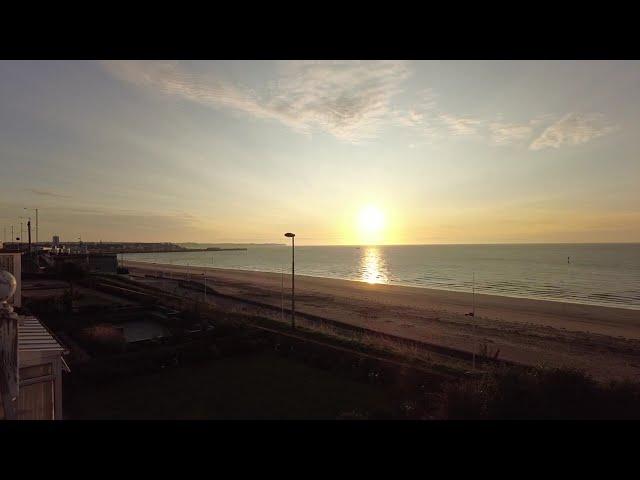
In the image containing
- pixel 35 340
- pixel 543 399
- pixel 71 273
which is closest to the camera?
pixel 35 340

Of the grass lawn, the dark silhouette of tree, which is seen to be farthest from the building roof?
the dark silhouette of tree

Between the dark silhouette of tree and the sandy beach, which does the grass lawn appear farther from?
the dark silhouette of tree

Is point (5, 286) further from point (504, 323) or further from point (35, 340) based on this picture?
point (504, 323)

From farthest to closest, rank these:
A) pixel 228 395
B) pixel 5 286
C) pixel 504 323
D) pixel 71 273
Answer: pixel 71 273 → pixel 504 323 → pixel 228 395 → pixel 5 286

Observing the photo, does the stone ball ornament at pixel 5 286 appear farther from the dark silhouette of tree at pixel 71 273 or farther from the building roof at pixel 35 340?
the dark silhouette of tree at pixel 71 273

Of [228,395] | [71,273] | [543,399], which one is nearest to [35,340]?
[228,395]

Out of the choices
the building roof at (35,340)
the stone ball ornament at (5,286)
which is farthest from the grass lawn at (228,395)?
the stone ball ornament at (5,286)
